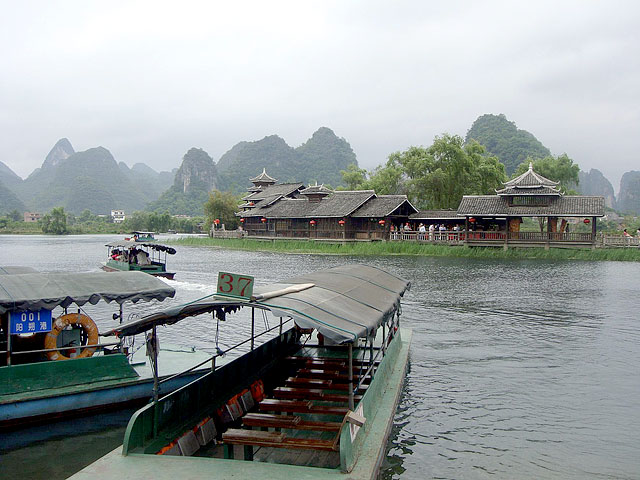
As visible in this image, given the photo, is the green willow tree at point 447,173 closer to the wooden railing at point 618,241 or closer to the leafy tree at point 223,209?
the wooden railing at point 618,241

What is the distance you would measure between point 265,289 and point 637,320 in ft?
52.2

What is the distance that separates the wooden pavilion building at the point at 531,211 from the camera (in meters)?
38.0

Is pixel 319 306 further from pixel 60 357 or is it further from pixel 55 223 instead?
pixel 55 223

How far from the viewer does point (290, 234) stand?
5397cm

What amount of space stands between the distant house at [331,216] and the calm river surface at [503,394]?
21.6 m

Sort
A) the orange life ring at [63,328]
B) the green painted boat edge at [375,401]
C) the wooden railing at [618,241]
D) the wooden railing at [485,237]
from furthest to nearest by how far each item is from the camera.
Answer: the wooden railing at [485,237] < the wooden railing at [618,241] < the orange life ring at [63,328] < the green painted boat edge at [375,401]

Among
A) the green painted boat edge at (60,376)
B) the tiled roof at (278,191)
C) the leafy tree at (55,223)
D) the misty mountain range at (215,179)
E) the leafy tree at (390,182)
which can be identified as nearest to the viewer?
the green painted boat edge at (60,376)

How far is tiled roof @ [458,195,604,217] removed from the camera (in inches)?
1492

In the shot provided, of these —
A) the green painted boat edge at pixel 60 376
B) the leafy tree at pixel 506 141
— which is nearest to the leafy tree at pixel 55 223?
the leafy tree at pixel 506 141

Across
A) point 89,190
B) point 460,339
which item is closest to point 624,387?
point 460,339

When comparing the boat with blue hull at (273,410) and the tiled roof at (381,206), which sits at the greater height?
the tiled roof at (381,206)

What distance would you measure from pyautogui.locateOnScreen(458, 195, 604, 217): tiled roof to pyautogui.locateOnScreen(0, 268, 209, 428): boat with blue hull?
110ft

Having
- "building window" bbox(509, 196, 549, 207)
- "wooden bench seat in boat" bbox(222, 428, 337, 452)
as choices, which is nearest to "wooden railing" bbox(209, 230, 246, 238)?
"building window" bbox(509, 196, 549, 207)

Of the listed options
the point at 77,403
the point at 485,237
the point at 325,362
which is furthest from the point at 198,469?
the point at 485,237
